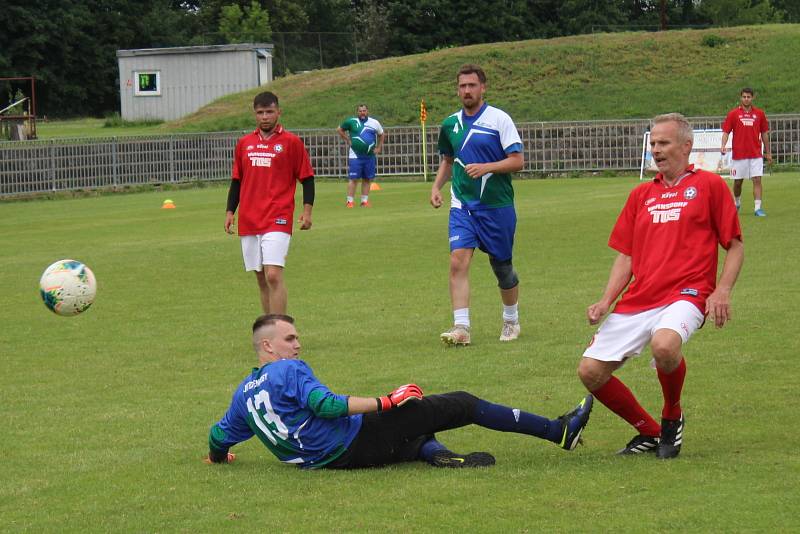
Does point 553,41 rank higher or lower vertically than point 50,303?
higher

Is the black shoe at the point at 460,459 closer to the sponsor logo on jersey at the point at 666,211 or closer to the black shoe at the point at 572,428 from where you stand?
the black shoe at the point at 572,428

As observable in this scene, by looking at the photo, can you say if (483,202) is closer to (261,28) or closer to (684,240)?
(684,240)

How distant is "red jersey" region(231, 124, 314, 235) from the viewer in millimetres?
10859

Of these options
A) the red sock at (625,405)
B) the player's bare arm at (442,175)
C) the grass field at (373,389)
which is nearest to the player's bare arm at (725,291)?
the red sock at (625,405)

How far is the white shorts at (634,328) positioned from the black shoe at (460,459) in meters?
0.80

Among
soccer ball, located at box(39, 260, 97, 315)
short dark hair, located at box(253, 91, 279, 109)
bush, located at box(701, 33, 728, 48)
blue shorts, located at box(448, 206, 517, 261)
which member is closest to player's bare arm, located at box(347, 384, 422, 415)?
soccer ball, located at box(39, 260, 97, 315)

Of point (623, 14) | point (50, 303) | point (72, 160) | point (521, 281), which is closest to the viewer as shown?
point (50, 303)

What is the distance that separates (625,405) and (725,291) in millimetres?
876

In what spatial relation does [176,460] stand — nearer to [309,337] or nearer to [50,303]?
[50,303]

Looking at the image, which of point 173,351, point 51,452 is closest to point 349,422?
point 51,452

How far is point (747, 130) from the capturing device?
22.0 meters

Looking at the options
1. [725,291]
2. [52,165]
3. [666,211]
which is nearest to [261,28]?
[52,165]

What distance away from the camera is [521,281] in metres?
14.3

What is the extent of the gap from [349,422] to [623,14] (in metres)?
81.5
